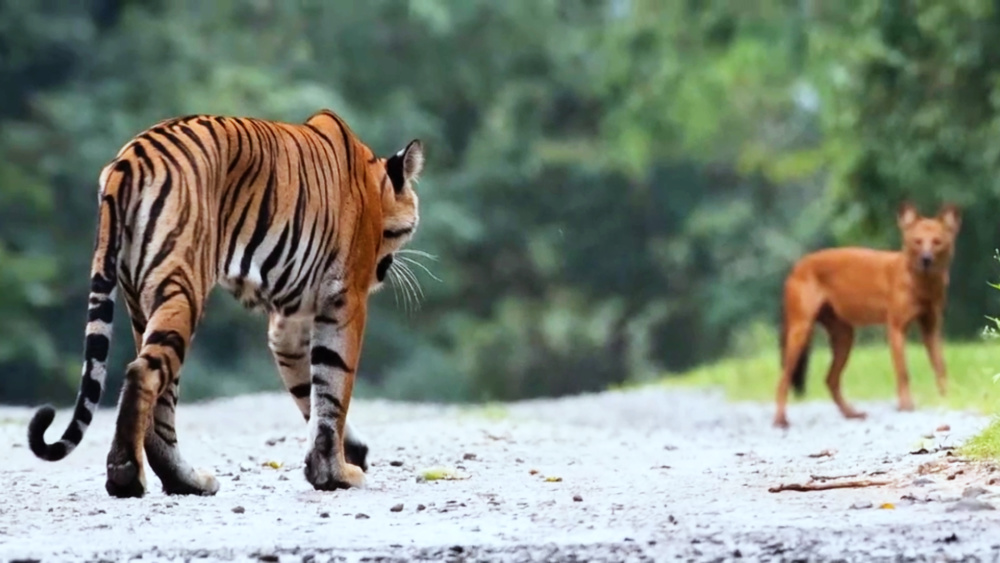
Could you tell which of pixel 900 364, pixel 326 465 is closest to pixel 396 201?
pixel 326 465

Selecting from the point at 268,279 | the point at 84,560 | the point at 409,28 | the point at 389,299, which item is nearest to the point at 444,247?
the point at 389,299

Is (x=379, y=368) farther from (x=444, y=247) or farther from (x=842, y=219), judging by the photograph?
(x=842, y=219)

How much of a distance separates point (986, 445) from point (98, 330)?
13.3ft

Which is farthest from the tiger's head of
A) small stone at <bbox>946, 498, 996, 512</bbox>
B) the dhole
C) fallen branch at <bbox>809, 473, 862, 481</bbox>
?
the dhole

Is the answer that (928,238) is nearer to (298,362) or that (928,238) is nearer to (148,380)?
(298,362)

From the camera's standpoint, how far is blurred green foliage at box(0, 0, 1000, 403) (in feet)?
94.1

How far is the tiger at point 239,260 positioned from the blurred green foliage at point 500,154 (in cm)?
1688

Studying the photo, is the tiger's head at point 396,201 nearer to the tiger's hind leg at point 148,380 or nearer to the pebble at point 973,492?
the tiger's hind leg at point 148,380

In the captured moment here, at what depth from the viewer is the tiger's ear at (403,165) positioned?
9391 millimetres

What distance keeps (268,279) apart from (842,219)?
666 inches

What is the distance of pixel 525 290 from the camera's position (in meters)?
39.3

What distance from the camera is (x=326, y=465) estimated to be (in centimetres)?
837

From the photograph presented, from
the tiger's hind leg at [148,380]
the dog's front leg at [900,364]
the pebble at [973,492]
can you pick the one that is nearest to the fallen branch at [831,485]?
the pebble at [973,492]

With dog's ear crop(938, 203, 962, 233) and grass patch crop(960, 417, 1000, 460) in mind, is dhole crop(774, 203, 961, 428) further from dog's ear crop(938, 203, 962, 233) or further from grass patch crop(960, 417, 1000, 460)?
grass patch crop(960, 417, 1000, 460)
